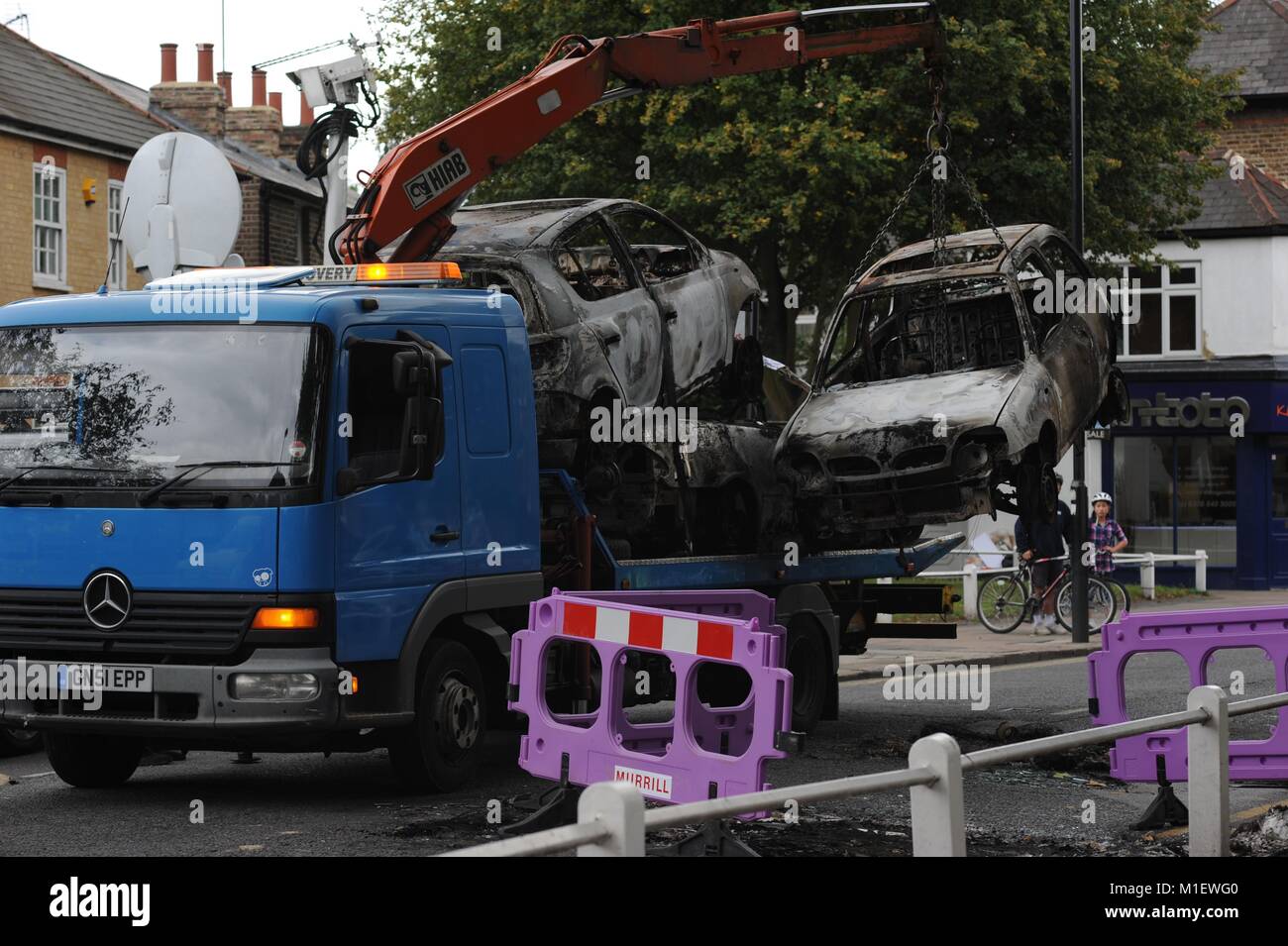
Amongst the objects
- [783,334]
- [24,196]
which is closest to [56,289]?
[24,196]

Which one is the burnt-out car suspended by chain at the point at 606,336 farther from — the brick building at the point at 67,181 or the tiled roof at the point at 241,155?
the tiled roof at the point at 241,155

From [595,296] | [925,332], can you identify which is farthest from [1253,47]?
[595,296]

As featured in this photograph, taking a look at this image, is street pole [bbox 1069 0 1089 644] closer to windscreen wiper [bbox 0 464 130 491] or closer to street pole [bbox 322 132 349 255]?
street pole [bbox 322 132 349 255]

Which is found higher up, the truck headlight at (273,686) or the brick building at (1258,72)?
the brick building at (1258,72)

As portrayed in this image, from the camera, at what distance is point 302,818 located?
9266 mm

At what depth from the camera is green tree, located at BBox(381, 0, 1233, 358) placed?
25297 millimetres

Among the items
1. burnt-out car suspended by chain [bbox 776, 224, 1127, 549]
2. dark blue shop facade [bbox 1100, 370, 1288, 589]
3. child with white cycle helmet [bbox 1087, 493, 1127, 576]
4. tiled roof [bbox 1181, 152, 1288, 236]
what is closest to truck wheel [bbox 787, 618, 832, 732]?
burnt-out car suspended by chain [bbox 776, 224, 1127, 549]

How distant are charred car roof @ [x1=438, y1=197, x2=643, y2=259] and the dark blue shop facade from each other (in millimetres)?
24560

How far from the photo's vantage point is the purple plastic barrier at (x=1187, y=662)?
31.2ft

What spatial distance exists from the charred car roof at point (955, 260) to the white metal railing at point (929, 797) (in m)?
5.70

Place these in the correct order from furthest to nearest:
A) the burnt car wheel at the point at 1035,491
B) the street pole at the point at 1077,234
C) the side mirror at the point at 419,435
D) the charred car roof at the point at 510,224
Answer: the street pole at the point at 1077,234, the burnt car wheel at the point at 1035,491, the charred car roof at the point at 510,224, the side mirror at the point at 419,435

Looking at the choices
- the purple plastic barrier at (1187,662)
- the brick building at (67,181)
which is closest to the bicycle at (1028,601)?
the brick building at (67,181)
